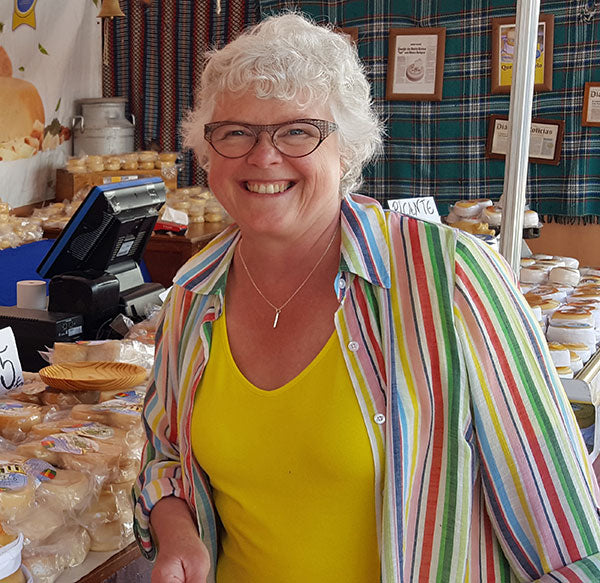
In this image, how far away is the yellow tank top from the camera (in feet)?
3.84

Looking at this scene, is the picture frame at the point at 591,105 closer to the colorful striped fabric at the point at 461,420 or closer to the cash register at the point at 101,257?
the cash register at the point at 101,257

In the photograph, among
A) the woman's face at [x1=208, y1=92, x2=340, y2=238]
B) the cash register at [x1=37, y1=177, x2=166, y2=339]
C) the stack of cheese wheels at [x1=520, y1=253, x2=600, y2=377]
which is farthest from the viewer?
the stack of cheese wheels at [x1=520, y1=253, x2=600, y2=377]

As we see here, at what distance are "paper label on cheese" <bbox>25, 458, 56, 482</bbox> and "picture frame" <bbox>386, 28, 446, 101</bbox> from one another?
4.31 metres

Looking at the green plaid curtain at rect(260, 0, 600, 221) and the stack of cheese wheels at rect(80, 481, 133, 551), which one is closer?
the stack of cheese wheels at rect(80, 481, 133, 551)

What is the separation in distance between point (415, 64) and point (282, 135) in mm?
4376

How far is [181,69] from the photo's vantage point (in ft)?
19.5

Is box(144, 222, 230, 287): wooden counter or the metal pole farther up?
the metal pole

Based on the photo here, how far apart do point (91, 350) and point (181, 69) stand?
13.7 feet

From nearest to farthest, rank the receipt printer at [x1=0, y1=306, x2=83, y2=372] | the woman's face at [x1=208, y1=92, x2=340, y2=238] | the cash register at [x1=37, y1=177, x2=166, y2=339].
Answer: the woman's face at [x1=208, y1=92, x2=340, y2=238], the receipt printer at [x1=0, y1=306, x2=83, y2=372], the cash register at [x1=37, y1=177, x2=166, y2=339]

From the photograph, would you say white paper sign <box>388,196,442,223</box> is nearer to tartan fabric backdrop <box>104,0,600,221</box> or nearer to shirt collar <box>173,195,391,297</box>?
tartan fabric backdrop <box>104,0,600,221</box>

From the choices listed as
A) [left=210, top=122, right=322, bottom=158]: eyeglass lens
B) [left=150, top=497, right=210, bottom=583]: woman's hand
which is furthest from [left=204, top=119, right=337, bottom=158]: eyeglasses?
[left=150, top=497, right=210, bottom=583]: woman's hand

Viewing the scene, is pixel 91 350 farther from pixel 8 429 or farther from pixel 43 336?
pixel 8 429

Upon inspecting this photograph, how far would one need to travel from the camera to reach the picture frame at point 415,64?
5293 millimetres

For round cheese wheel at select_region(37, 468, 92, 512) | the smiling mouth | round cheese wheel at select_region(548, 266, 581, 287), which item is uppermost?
the smiling mouth
